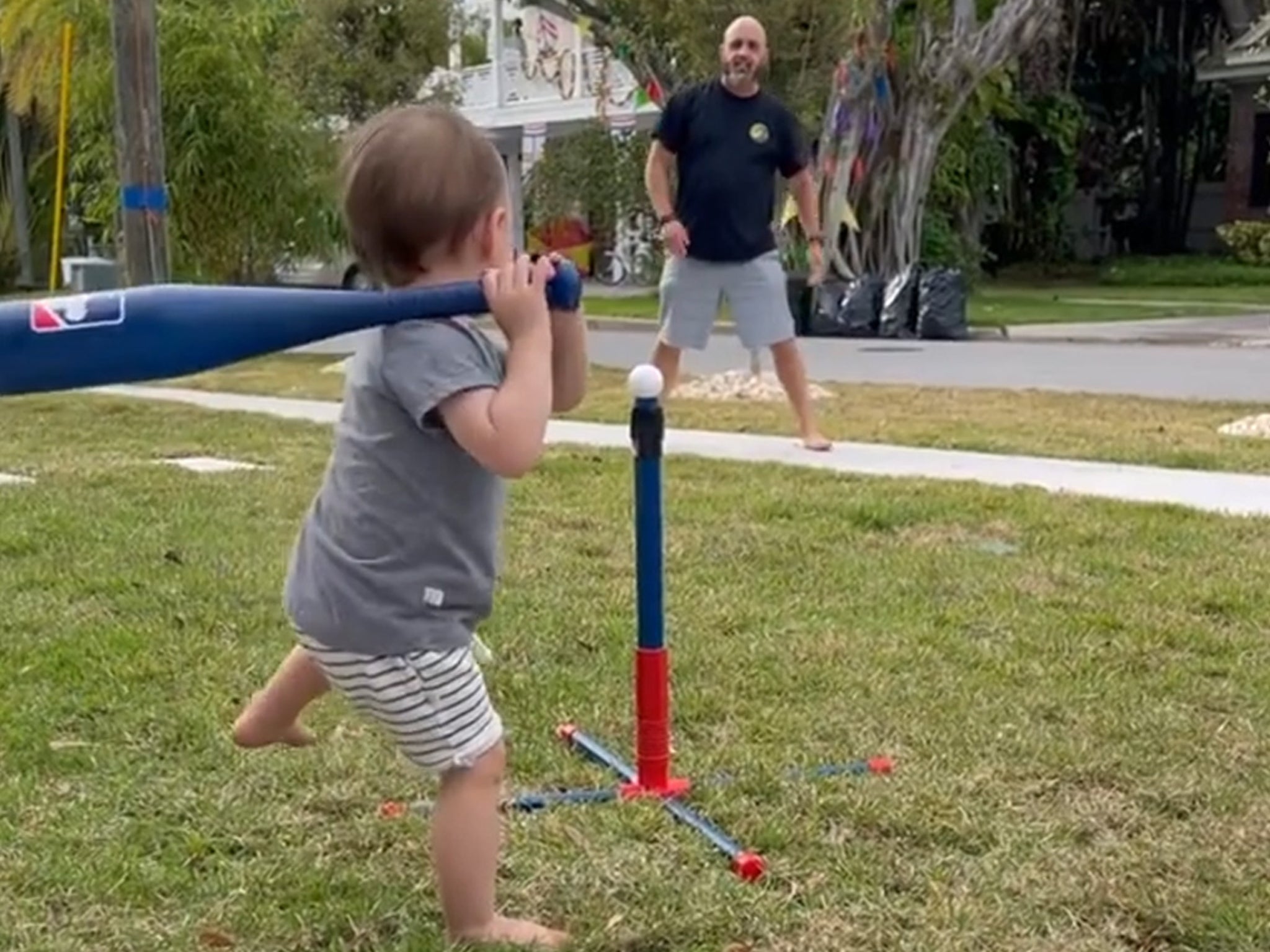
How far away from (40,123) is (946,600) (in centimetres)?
2330

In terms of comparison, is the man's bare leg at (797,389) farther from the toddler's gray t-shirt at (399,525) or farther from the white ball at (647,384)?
the toddler's gray t-shirt at (399,525)

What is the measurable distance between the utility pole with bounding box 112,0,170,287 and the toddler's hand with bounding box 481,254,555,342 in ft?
29.6

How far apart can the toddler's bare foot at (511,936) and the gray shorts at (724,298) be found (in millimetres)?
5299

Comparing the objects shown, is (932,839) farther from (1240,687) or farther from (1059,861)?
(1240,687)

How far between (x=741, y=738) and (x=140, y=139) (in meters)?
8.47

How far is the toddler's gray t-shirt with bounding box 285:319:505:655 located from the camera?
247 cm

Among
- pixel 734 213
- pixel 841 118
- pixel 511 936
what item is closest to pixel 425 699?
pixel 511 936

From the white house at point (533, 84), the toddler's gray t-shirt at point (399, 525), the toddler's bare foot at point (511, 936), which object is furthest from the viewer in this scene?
the white house at point (533, 84)

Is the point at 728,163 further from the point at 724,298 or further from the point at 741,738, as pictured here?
the point at 741,738

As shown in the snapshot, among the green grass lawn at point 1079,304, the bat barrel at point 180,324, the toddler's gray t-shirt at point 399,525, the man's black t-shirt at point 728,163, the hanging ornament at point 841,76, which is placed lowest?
the green grass lawn at point 1079,304

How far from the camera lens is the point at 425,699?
2.51m

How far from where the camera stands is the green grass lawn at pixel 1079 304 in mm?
19656

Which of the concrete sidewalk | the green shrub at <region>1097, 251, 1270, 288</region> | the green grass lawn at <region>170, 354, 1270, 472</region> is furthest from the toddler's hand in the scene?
the green shrub at <region>1097, 251, 1270, 288</region>

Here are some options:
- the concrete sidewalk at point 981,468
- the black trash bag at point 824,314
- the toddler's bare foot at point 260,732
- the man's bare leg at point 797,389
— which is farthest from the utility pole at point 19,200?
the toddler's bare foot at point 260,732
